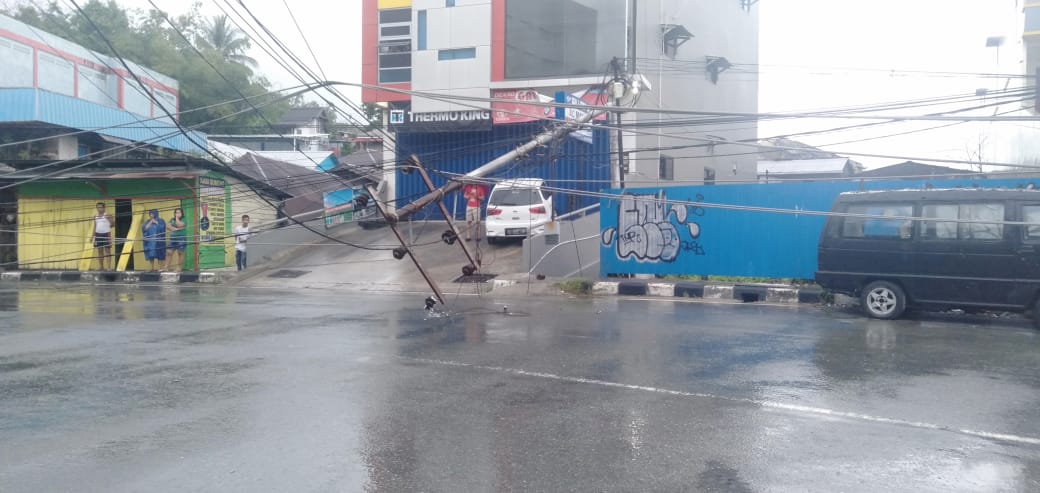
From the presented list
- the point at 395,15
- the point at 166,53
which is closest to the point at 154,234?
the point at 395,15

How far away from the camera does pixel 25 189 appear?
930 inches

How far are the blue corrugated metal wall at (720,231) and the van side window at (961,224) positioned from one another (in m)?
2.03

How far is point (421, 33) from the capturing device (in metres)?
27.8

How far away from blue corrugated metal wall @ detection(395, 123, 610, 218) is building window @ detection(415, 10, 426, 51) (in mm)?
3106

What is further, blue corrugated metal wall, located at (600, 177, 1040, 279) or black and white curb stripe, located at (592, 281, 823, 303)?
blue corrugated metal wall, located at (600, 177, 1040, 279)

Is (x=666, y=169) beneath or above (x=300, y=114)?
beneath

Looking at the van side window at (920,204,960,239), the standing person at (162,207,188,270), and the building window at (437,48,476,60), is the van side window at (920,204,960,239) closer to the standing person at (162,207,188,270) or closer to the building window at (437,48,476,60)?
the standing person at (162,207,188,270)

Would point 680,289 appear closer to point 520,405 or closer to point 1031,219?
point 1031,219

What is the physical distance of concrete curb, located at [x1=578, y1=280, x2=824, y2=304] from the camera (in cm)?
1476

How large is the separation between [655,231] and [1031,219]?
7333 millimetres

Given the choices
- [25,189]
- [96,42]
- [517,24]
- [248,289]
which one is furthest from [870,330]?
[96,42]

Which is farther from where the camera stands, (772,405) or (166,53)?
(166,53)

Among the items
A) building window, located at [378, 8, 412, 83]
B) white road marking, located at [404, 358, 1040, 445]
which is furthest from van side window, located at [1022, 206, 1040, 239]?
building window, located at [378, 8, 412, 83]

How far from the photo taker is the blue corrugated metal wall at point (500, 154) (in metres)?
25.1
